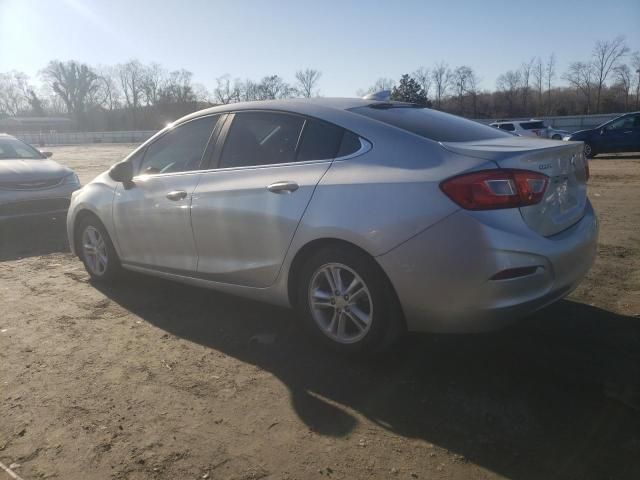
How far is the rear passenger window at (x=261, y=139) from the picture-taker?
146 inches

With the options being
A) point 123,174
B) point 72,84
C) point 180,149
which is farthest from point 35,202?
point 72,84

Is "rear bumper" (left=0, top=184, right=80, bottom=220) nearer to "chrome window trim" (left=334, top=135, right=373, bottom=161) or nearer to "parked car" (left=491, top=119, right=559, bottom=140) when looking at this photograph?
"chrome window trim" (left=334, top=135, right=373, bottom=161)

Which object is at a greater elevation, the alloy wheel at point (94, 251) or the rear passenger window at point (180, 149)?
the rear passenger window at point (180, 149)

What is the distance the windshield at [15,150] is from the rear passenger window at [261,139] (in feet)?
22.1

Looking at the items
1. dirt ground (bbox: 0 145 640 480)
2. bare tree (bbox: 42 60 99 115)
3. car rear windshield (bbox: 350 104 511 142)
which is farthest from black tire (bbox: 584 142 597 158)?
bare tree (bbox: 42 60 99 115)

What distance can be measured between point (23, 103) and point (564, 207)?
13704cm

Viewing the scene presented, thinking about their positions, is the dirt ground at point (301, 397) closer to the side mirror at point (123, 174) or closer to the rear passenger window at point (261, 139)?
the side mirror at point (123, 174)

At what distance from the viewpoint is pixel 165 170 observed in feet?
15.0

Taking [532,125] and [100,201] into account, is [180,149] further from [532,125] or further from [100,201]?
[532,125]

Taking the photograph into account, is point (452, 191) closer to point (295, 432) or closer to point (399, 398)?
point (399, 398)

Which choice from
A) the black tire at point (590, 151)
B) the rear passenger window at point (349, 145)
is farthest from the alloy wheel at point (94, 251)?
the black tire at point (590, 151)

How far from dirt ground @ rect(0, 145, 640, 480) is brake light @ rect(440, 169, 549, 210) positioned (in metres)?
1.01

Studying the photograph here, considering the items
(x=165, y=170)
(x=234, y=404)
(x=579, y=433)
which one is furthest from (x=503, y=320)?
(x=165, y=170)

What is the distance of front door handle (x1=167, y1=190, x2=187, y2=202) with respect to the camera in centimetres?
419
